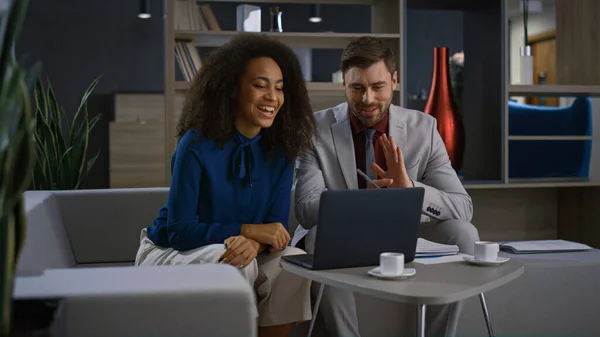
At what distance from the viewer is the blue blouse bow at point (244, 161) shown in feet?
7.07

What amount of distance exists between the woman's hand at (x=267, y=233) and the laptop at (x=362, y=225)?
0.21m

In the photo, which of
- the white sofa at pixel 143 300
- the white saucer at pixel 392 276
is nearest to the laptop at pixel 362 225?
the white saucer at pixel 392 276

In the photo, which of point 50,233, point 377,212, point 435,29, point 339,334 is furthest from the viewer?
point 435,29

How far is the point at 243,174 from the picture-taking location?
215 centimetres

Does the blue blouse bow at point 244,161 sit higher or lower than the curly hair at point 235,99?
lower

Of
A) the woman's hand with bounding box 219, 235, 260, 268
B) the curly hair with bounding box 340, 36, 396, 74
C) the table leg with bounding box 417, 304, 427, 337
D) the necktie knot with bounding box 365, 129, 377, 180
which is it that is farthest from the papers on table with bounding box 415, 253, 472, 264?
the curly hair with bounding box 340, 36, 396, 74

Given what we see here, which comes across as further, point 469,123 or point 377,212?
point 469,123

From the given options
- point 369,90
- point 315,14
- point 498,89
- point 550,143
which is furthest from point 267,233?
point 315,14

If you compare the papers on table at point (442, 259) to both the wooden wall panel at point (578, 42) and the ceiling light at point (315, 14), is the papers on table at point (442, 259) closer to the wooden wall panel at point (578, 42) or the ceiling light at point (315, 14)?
the wooden wall panel at point (578, 42)

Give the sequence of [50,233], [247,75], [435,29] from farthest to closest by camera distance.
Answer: [435,29] → [50,233] → [247,75]

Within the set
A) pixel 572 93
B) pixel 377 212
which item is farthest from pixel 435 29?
pixel 377 212

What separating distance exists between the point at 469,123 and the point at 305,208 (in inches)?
77.9

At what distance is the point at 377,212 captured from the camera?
68.8 inches

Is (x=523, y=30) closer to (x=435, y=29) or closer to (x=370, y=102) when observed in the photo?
(x=435, y=29)
